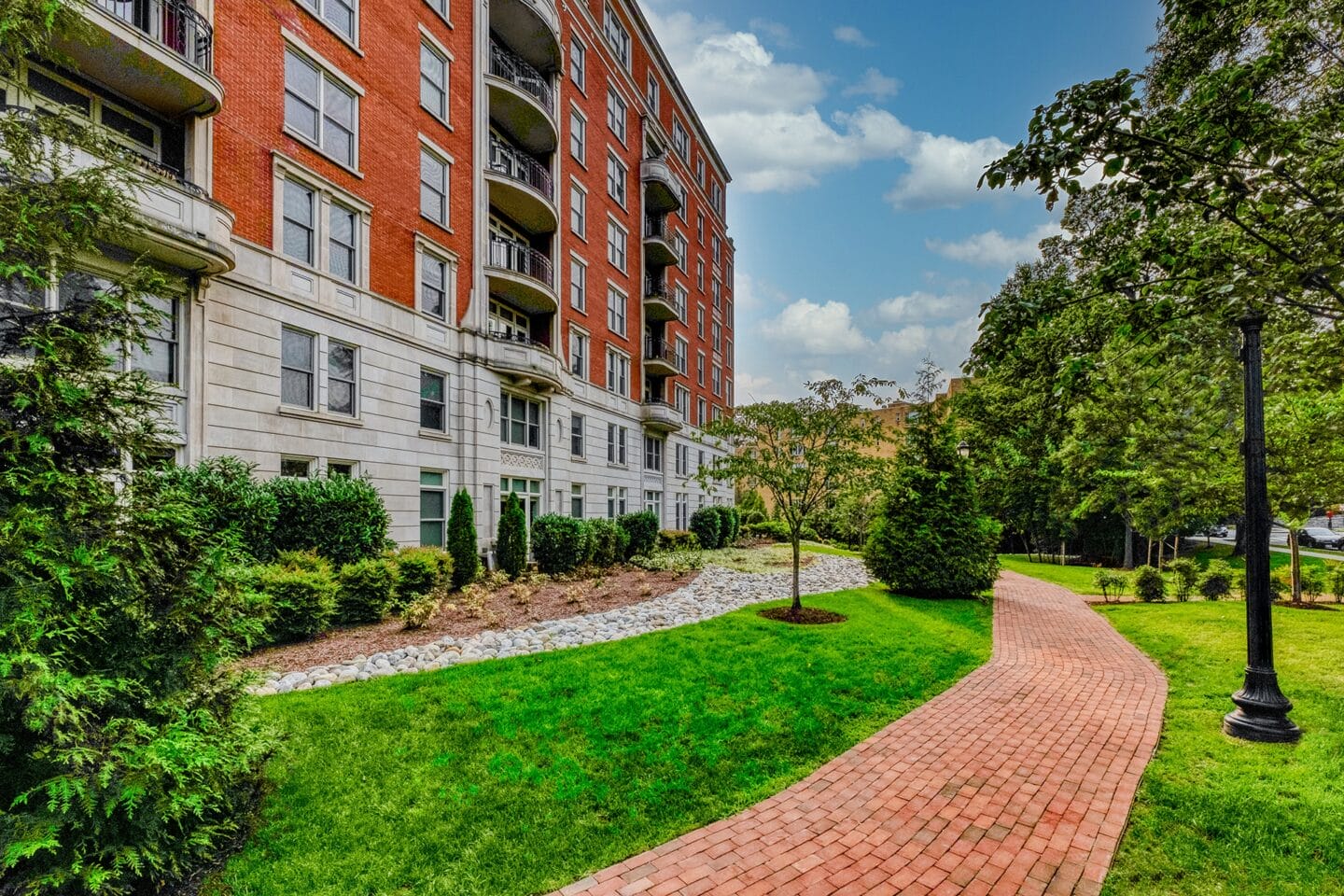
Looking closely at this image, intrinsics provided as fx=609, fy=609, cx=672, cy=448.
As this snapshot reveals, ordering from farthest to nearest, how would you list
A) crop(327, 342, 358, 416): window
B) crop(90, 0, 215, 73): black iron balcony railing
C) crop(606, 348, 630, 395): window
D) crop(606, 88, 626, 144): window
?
crop(606, 88, 626, 144): window → crop(606, 348, 630, 395): window → crop(327, 342, 358, 416): window → crop(90, 0, 215, 73): black iron balcony railing

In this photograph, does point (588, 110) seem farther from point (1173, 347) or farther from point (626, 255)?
point (1173, 347)

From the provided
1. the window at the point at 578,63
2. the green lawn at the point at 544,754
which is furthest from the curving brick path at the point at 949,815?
the window at the point at 578,63

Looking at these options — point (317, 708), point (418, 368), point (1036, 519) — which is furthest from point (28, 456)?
point (1036, 519)

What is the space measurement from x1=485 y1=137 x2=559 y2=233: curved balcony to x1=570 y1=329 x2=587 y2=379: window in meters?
4.08

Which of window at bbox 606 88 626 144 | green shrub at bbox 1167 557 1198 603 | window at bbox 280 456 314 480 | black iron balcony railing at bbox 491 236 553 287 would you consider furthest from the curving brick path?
window at bbox 606 88 626 144

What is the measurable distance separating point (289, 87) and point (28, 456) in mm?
13253

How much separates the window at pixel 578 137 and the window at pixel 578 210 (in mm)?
1176

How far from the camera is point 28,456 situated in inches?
131

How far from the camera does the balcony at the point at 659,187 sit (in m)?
30.3

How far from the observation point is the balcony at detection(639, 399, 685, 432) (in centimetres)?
2962

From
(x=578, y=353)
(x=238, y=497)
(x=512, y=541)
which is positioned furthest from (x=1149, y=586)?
(x=238, y=497)

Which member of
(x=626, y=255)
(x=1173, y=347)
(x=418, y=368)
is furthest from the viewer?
(x=626, y=255)

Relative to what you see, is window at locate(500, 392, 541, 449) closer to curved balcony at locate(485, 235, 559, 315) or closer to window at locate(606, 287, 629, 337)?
curved balcony at locate(485, 235, 559, 315)

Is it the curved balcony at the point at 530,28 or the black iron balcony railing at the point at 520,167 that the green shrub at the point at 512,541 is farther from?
the curved balcony at the point at 530,28
